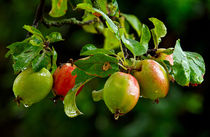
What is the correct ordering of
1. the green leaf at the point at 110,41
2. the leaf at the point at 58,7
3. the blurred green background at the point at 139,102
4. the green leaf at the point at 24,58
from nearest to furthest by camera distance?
the green leaf at the point at 24,58 < the leaf at the point at 58,7 < the green leaf at the point at 110,41 < the blurred green background at the point at 139,102

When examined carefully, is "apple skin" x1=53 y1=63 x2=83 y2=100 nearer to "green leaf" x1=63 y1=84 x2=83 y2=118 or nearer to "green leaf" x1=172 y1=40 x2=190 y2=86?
→ "green leaf" x1=63 y1=84 x2=83 y2=118

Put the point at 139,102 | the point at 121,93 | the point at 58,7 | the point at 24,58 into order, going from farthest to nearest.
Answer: the point at 139,102 → the point at 58,7 → the point at 24,58 → the point at 121,93

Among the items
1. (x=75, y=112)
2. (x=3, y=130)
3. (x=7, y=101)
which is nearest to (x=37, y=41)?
(x=75, y=112)

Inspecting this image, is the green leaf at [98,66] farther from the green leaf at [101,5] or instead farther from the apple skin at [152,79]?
the green leaf at [101,5]

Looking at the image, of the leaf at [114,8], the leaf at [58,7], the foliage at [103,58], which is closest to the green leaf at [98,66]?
the foliage at [103,58]

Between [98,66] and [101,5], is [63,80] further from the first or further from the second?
[101,5]

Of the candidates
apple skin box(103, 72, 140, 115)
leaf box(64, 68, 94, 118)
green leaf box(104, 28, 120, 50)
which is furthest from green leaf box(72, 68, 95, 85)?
green leaf box(104, 28, 120, 50)

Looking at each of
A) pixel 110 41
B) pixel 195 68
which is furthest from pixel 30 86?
pixel 110 41

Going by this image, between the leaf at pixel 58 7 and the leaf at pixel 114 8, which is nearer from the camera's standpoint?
the leaf at pixel 114 8
